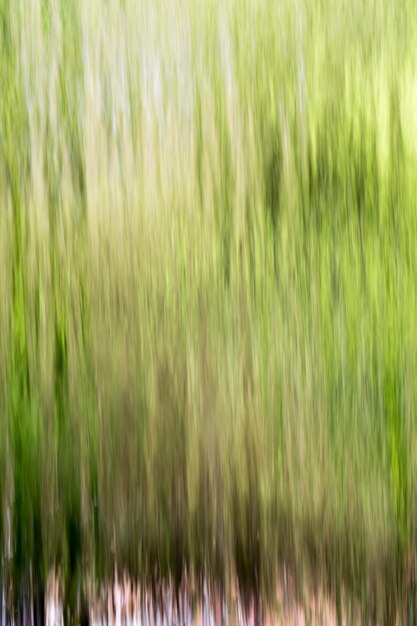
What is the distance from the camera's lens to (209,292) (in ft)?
2.54

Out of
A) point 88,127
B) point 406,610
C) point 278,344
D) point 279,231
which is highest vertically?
point 88,127

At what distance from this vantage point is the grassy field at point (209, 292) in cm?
77

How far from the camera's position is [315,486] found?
770 mm

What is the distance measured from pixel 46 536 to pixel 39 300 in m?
0.21

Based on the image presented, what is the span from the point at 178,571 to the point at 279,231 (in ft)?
1.06

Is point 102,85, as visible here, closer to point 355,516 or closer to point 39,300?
point 39,300

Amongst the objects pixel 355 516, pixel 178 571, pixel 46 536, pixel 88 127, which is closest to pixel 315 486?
pixel 355 516

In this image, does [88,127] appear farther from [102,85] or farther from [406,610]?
[406,610]

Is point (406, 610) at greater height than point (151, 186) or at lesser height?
lesser

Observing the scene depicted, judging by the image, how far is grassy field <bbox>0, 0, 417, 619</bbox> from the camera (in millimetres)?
768

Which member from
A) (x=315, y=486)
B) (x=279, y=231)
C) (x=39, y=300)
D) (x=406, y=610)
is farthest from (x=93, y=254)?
(x=406, y=610)

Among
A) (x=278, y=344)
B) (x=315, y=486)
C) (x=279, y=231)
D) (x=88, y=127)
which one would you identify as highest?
(x=88, y=127)

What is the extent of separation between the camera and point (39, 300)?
778 mm

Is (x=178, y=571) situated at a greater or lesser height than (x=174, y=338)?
lesser
